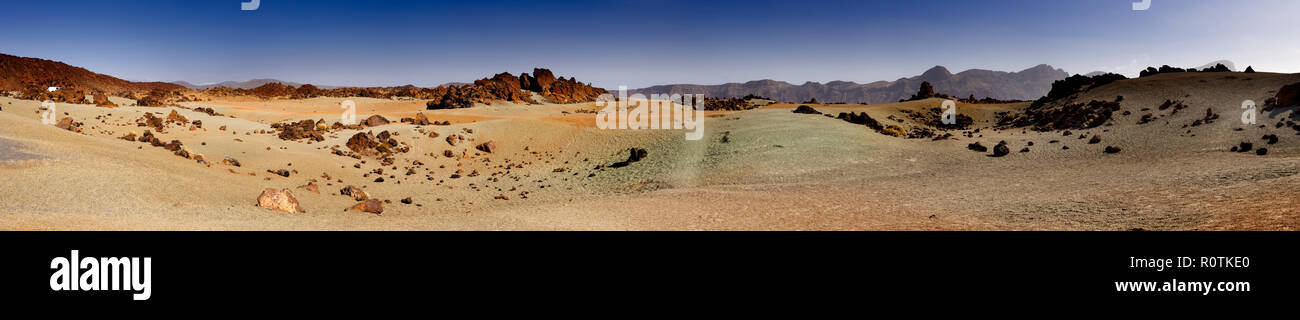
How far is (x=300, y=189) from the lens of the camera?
11.8 m

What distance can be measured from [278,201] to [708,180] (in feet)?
32.6

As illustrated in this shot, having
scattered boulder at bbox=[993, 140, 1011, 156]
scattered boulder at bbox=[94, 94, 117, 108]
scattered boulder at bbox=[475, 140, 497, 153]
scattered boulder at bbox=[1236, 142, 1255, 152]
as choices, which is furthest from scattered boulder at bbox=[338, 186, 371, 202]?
scattered boulder at bbox=[1236, 142, 1255, 152]

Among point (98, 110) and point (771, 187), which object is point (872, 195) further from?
point (98, 110)

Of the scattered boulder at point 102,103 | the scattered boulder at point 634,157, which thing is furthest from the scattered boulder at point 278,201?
the scattered boulder at point 102,103

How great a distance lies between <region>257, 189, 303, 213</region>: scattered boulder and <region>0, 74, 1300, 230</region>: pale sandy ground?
39 cm

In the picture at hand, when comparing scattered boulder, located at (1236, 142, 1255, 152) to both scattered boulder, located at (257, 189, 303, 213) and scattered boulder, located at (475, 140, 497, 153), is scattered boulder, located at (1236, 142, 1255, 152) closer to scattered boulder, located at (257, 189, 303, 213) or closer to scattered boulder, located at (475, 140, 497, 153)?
scattered boulder, located at (257, 189, 303, 213)

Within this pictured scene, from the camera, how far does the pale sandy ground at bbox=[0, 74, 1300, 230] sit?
786 cm

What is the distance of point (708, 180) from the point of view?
1488cm

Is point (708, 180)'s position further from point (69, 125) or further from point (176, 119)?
point (176, 119)

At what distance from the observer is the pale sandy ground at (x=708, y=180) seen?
786cm

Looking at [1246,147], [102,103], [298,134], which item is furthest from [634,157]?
[102,103]

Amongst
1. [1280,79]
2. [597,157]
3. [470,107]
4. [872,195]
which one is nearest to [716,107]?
[470,107]
